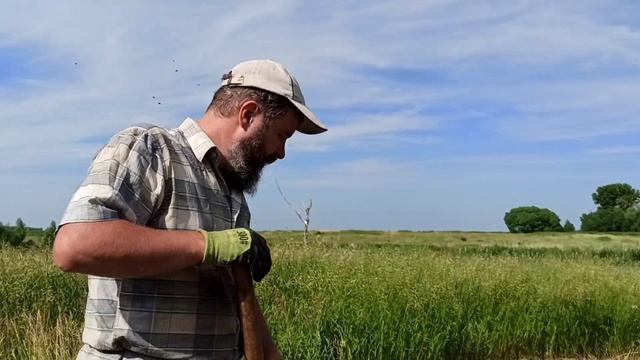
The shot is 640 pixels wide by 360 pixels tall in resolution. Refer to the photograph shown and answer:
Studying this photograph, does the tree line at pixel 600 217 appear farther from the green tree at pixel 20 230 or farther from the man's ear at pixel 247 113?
the man's ear at pixel 247 113

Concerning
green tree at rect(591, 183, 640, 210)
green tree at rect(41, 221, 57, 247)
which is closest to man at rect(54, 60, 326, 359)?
green tree at rect(41, 221, 57, 247)

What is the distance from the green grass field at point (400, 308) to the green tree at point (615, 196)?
204 ft

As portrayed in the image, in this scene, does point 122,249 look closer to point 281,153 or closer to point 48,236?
point 281,153

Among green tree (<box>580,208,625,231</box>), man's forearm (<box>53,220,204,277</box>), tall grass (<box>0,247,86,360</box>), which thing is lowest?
tall grass (<box>0,247,86,360</box>)

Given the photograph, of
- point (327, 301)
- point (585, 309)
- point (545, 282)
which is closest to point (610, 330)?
point (585, 309)

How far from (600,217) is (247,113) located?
53.5 m

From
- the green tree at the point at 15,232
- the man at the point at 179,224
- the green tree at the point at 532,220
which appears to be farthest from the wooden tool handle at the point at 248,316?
the green tree at the point at 532,220

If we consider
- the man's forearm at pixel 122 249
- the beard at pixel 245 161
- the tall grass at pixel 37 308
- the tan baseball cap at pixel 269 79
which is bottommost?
the tall grass at pixel 37 308

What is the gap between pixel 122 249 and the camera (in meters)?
1.47

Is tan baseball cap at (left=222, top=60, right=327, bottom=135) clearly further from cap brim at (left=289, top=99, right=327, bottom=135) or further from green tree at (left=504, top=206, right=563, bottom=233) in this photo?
green tree at (left=504, top=206, right=563, bottom=233)

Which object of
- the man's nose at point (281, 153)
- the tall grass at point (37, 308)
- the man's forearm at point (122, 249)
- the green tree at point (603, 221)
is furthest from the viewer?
the green tree at point (603, 221)

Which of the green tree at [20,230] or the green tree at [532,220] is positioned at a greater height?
the green tree at [532,220]

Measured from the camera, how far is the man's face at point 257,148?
70.4 inches

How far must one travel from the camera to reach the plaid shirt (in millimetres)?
1588
